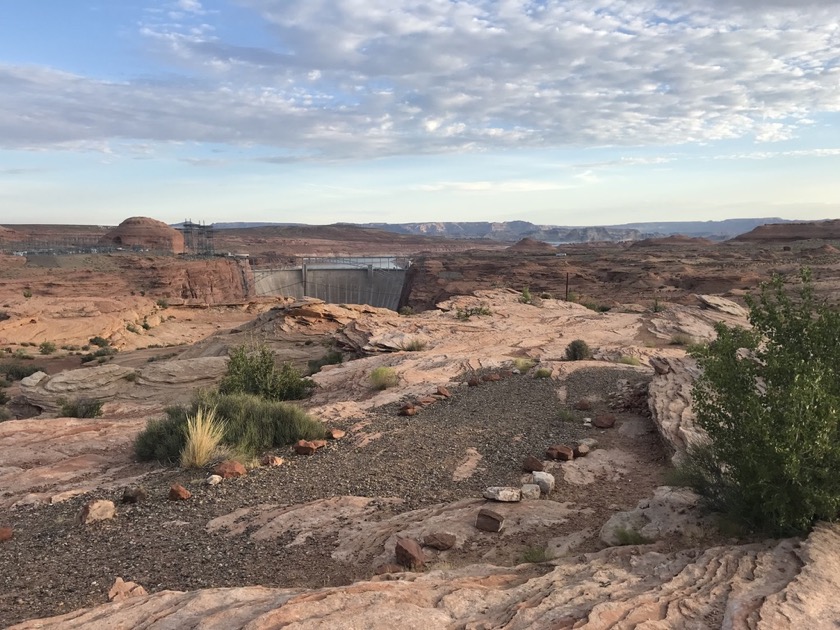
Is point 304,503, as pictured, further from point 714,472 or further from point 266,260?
point 266,260

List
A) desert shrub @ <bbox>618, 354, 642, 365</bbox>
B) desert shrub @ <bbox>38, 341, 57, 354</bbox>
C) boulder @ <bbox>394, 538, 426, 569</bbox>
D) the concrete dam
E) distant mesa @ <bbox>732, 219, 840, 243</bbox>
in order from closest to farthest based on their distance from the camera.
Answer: boulder @ <bbox>394, 538, 426, 569</bbox> → desert shrub @ <bbox>618, 354, 642, 365</bbox> → desert shrub @ <bbox>38, 341, 57, 354</bbox> → the concrete dam → distant mesa @ <bbox>732, 219, 840, 243</bbox>

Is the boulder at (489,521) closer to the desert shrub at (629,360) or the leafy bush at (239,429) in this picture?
the leafy bush at (239,429)

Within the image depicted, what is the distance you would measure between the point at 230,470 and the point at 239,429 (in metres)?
1.45

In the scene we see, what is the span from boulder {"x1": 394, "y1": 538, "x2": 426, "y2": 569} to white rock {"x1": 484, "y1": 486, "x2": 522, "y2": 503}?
1.25m

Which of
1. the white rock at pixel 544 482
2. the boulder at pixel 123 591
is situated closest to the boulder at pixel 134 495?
the boulder at pixel 123 591

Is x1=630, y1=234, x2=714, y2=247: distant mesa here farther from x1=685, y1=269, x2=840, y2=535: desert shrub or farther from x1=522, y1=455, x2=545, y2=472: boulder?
x1=685, y1=269, x2=840, y2=535: desert shrub

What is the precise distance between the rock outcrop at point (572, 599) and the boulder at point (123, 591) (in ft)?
1.70

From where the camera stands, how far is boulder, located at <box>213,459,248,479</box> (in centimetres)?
758

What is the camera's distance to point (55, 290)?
44250 mm

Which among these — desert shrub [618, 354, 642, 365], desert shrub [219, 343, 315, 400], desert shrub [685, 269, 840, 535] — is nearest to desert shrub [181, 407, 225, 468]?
desert shrub [219, 343, 315, 400]

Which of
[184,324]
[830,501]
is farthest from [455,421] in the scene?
[184,324]

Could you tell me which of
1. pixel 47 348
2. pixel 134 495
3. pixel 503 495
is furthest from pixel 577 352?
pixel 47 348

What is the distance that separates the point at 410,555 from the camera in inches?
190

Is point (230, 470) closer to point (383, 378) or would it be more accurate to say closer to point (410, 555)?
point (410, 555)
